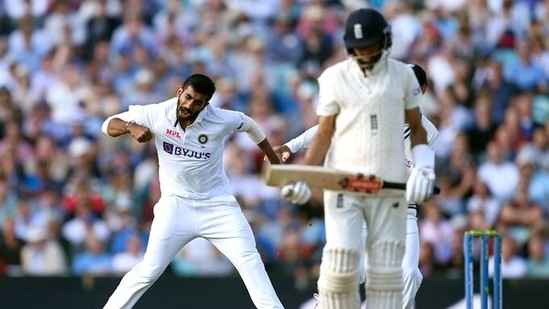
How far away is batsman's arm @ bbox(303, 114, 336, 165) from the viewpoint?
668 cm

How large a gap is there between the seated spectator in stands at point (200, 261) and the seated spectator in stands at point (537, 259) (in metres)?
2.32

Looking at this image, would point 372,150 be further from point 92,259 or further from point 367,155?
point 92,259

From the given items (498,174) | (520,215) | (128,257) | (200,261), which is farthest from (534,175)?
(128,257)

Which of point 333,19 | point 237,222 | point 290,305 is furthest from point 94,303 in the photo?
point 333,19

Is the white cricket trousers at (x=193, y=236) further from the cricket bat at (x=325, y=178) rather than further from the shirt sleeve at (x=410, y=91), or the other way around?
the shirt sleeve at (x=410, y=91)

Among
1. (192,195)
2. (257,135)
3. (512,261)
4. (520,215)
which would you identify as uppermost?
(257,135)

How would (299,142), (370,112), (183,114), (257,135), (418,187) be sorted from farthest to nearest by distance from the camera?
(299,142) → (257,135) → (183,114) → (370,112) → (418,187)

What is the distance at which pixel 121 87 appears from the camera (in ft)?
42.2

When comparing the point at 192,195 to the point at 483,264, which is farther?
the point at 192,195

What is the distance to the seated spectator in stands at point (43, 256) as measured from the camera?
11.3m

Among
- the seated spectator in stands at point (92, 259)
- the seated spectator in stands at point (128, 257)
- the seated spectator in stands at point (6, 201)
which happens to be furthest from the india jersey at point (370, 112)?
the seated spectator in stands at point (6, 201)

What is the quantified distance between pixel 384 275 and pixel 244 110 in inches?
237

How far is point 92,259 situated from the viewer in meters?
11.3

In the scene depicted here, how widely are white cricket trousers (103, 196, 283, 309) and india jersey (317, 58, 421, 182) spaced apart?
1498mm
